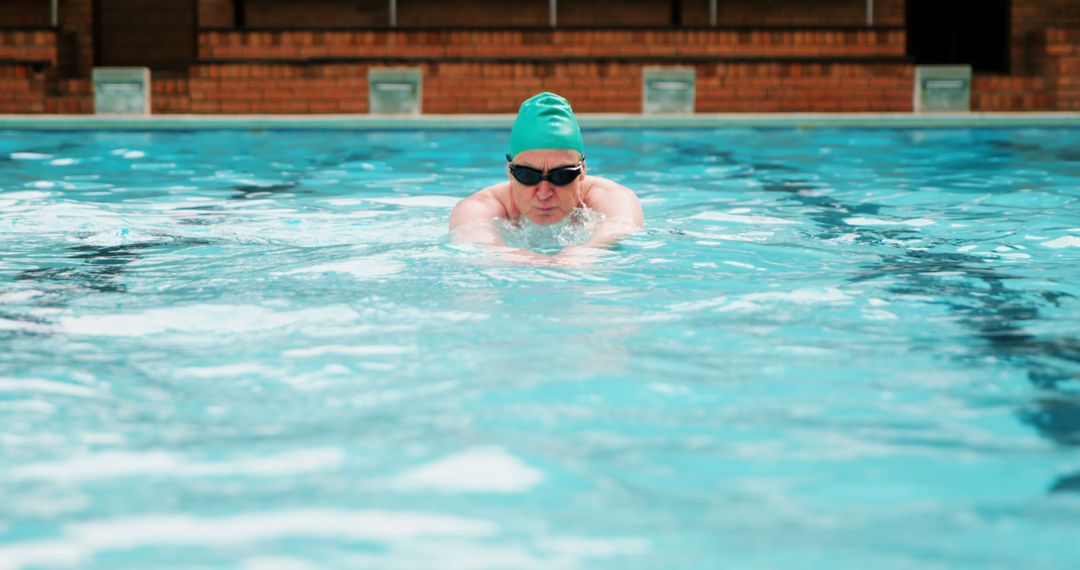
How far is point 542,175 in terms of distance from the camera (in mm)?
4586

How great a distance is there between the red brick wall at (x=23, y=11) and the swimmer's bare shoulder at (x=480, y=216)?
1271 centimetres

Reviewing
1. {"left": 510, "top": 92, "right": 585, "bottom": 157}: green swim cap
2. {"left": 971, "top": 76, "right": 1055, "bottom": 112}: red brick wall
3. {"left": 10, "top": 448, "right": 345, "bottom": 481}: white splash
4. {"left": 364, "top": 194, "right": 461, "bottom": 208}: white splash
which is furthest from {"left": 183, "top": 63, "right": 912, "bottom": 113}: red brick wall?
{"left": 10, "top": 448, "right": 345, "bottom": 481}: white splash

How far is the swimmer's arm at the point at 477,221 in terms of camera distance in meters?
4.63

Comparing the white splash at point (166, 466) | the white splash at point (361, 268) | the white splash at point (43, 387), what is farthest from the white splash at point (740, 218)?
the white splash at point (166, 466)

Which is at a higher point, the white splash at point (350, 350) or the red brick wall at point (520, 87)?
the red brick wall at point (520, 87)

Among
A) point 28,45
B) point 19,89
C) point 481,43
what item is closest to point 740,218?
point 481,43

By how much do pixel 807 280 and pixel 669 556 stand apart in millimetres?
2377

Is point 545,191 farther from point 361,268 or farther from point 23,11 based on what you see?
point 23,11

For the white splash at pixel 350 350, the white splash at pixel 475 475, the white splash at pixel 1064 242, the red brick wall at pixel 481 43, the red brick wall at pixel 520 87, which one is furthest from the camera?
the red brick wall at pixel 481 43

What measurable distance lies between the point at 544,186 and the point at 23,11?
1349 cm

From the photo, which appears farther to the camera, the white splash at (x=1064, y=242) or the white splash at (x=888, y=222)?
the white splash at (x=888, y=222)

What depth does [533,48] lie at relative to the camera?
43.3ft

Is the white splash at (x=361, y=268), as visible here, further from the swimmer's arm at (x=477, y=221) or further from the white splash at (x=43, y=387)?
the white splash at (x=43, y=387)

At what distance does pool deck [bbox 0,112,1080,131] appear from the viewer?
37.1ft
